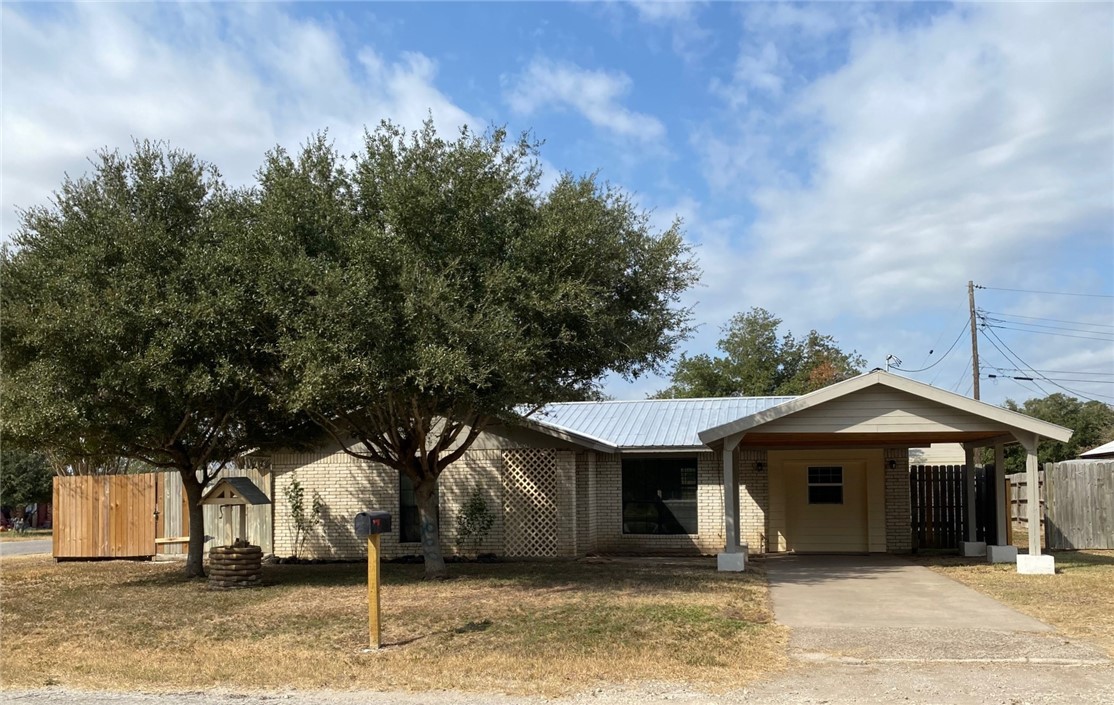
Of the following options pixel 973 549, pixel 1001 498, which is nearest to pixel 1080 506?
pixel 973 549

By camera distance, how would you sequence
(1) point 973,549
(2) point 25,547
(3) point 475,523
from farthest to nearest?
(2) point 25,547
(3) point 475,523
(1) point 973,549

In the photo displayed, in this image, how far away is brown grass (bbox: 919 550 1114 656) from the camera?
10484 mm

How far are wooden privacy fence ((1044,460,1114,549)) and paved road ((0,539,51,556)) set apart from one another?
935 inches

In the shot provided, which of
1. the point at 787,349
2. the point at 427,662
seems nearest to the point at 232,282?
the point at 427,662

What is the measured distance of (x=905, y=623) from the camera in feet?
35.1

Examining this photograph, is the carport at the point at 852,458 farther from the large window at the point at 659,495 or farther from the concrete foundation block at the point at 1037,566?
the large window at the point at 659,495

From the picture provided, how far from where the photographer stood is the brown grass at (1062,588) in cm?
1048

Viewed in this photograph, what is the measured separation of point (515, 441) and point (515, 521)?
1.55 metres

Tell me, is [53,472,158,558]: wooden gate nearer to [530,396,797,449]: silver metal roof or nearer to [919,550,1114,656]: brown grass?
[530,396,797,449]: silver metal roof

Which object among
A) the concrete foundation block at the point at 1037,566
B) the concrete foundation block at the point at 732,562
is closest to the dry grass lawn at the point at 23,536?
the concrete foundation block at the point at 732,562

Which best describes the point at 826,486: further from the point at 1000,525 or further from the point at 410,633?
the point at 410,633

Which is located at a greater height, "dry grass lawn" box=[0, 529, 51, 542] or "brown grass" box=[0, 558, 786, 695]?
"brown grass" box=[0, 558, 786, 695]

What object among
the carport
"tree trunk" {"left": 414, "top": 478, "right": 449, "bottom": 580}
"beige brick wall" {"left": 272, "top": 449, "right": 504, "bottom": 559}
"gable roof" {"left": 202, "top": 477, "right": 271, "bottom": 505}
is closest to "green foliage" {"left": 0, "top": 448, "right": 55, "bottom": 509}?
"beige brick wall" {"left": 272, "top": 449, "right": 504, "bottom": 559}

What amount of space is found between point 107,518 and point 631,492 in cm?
1114
